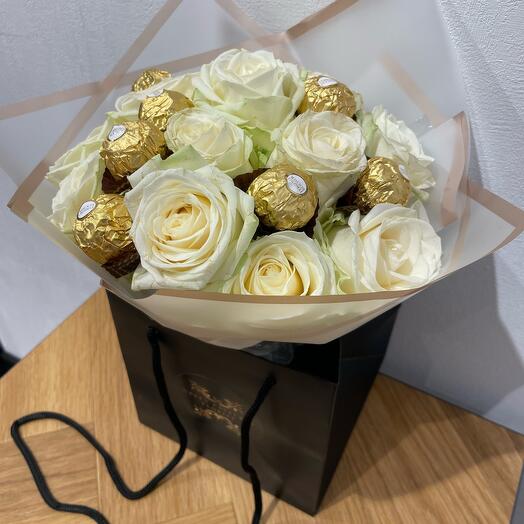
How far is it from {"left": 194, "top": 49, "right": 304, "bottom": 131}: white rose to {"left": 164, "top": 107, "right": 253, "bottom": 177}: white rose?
0.03 meters

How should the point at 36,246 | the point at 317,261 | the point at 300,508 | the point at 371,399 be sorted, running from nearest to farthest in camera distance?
the point at 317,261, the point at 300,508, the point at 371,399, the point at 36,246

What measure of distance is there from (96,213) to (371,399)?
0.47 metres

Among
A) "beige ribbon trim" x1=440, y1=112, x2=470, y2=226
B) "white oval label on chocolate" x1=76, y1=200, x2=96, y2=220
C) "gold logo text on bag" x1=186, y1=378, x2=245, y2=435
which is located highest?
"white oval label on chocolate" x1=76, y1=200, x2=96, y2=220

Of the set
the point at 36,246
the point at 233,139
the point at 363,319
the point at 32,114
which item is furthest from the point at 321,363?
the point at 36,246

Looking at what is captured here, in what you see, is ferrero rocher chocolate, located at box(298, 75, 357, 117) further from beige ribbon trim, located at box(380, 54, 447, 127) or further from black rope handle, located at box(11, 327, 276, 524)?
black rope handle, located at box(11, 327, 276, 524)

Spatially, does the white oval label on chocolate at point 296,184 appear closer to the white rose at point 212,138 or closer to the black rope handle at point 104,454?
the white rose at point 212,138

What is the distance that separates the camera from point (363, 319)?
0.40 metres

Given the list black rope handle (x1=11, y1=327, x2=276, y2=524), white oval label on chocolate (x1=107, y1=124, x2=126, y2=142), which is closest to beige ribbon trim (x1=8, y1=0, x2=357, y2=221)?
white oval label on chocolate (x1=107, y1=124, x2=126, y2=142)

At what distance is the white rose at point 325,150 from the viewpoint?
411 mm

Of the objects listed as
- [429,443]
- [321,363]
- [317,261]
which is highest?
[317,261]

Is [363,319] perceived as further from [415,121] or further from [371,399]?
[371,399]

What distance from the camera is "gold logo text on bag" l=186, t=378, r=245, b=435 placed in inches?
21.4

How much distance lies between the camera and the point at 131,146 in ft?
1.38

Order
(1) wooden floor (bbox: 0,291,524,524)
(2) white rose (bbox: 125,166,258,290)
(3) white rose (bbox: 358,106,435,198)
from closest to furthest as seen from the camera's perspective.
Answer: (2) white rose (bbox: 125,166,258,290) → (3) white rose (bbox: 358,106,435,198) → (1) wooden floor (bbox: 0,291,524,524)
